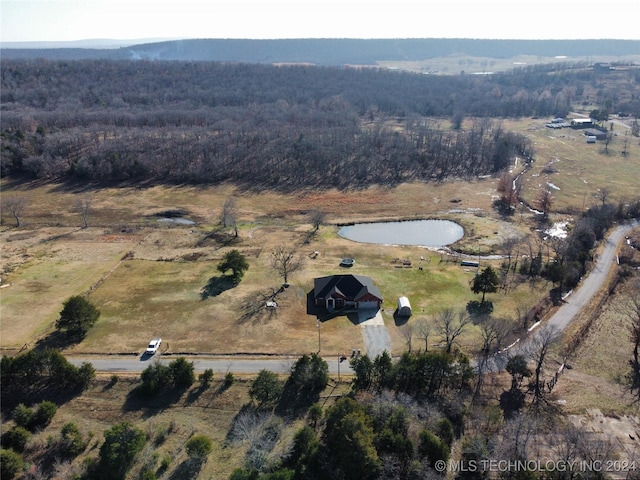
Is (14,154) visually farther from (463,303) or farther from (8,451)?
(463,303)

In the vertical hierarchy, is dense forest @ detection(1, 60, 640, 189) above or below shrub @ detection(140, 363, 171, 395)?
above

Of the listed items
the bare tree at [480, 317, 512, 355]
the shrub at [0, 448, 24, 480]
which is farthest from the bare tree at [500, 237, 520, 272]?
the shrub at [0, 448, 24, 480]

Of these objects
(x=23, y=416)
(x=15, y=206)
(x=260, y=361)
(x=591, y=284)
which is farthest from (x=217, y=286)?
(x=15, y=206)

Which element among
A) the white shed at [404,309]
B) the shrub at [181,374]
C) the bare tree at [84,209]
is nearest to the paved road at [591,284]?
the white shed at [404,309]

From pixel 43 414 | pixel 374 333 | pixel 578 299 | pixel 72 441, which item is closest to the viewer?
pixel 72 441

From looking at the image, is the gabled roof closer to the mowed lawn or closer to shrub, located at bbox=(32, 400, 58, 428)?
the mowed lawn

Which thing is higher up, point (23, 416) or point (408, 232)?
point (23, 416)

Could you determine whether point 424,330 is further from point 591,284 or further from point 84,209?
point 84,209
